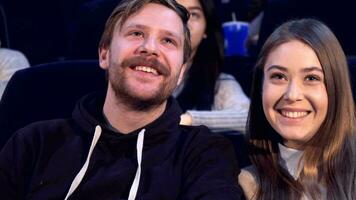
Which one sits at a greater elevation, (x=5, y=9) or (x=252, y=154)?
(x=5, y=9)

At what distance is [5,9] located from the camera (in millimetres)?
3148

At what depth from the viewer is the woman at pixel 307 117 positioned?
1.58m

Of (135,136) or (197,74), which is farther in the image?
(197,74)

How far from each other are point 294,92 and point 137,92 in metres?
0.37

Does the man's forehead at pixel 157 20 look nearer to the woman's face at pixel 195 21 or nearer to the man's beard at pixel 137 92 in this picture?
the man's beard at pixel 137 92

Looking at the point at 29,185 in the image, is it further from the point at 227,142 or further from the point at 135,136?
the point at 227,142

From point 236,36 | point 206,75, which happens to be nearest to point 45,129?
point 206,75

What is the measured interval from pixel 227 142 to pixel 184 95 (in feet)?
2.36

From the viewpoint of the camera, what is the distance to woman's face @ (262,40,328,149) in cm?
158

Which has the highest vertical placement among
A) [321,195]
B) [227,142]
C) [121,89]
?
[121,89]

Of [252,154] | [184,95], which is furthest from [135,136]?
[184,95]

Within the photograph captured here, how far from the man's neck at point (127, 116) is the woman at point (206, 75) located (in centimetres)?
51

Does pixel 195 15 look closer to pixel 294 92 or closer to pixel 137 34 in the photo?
pixel 137 34

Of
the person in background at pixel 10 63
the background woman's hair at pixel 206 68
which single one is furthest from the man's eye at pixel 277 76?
the person in background at pixel 10 63
